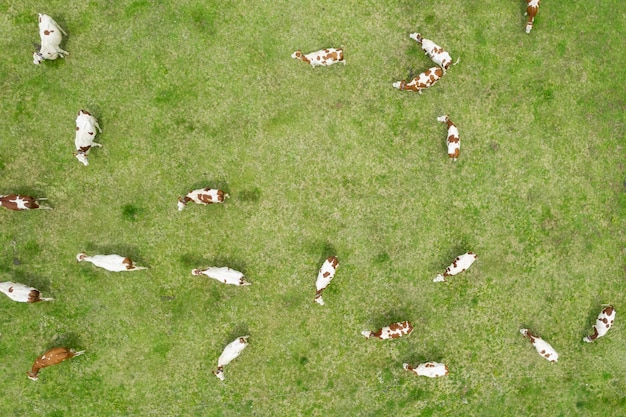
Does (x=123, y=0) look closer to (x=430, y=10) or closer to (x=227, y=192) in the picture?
(x=227, y=192)

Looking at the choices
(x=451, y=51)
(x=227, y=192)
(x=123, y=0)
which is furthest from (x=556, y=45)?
(x=123, y=0)

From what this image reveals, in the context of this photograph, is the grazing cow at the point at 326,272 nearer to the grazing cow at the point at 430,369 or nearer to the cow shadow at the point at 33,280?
the grazing cow at the point at 430,369

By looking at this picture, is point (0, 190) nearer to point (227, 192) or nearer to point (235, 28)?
point (227, 192)

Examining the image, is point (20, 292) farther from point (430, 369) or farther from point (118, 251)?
point (430, 369)

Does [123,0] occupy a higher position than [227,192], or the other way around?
[123,0]

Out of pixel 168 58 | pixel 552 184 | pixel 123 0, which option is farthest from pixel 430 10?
pixel 123 0

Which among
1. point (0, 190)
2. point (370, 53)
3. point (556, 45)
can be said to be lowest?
point (0, 190)
